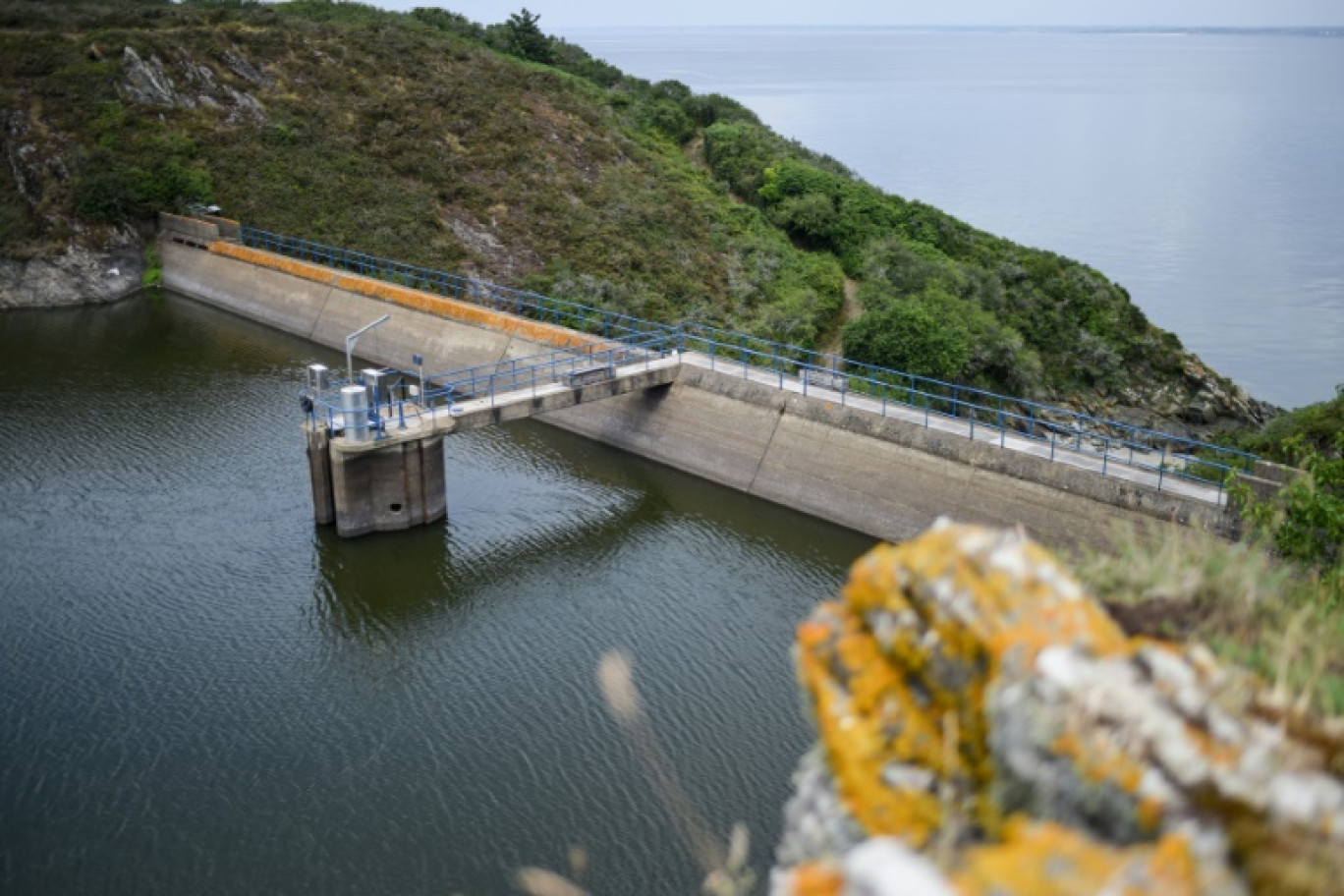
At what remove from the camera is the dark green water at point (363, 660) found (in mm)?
15102

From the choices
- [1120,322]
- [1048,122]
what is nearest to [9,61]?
[1120,322]

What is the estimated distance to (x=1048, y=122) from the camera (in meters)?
130

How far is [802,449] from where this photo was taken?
89.5 feet

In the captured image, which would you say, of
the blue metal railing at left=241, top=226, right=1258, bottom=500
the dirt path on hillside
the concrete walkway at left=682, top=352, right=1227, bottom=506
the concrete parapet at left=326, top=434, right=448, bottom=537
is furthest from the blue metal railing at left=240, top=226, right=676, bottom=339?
the concrete parapet at left=326, top=434, right=448, bottom=537

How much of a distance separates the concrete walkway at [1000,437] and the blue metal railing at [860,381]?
63mm

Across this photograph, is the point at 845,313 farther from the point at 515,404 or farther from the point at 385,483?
the point at 385,483

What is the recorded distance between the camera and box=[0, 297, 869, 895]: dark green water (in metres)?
15.1

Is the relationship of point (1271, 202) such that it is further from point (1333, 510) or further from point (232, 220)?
point (1333, 510)

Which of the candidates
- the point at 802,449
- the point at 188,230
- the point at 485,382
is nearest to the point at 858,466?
the point at 802,449

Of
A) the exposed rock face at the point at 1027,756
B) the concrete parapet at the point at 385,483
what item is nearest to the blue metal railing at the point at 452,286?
the concrete parapet at the point at 385,483

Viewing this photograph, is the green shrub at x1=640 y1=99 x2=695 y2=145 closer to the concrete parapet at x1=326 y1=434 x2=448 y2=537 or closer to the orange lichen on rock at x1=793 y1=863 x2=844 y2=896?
the concrete parapet at x1=326 y1=434 x2=448 y2=537

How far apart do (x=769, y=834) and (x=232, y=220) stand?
39.3 m

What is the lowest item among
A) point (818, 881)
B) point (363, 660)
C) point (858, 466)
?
point (363, 660)

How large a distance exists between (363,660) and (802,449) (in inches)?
458
